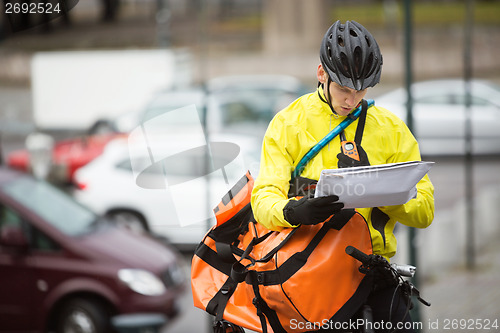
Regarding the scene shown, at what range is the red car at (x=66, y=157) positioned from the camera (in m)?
12.6

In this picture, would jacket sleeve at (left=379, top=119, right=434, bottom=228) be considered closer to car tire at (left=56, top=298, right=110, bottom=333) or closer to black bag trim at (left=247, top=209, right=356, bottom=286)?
black bag trim at (left=247, top=209, right=356, bottom=286)

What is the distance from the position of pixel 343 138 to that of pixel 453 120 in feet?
40.7

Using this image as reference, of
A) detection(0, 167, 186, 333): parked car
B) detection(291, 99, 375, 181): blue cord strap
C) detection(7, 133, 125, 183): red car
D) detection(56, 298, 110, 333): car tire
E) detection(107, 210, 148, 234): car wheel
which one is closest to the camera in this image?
detection(291, 99, 375, 181): blue cord strap

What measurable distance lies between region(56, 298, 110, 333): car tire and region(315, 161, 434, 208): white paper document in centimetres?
501

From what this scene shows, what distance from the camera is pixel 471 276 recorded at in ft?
27.2

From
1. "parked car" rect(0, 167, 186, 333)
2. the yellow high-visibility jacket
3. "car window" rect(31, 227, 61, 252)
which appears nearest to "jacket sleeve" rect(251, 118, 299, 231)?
the yellow high-visibility jacket

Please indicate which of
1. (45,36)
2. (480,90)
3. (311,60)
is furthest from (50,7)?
(311,60)

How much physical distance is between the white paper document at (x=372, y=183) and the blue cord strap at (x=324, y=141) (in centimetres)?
27

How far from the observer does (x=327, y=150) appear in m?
2.40

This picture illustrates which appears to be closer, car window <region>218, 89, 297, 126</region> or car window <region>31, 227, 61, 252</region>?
car window <region>31, 227, 61, 252</region>

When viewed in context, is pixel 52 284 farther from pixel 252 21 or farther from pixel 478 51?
pixel 252 21

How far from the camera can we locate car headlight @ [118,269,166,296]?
6.79m

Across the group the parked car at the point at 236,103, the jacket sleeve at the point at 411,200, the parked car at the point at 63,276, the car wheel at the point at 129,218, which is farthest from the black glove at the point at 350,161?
the parked car at the point at 236,103

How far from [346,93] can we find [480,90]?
12459mm
